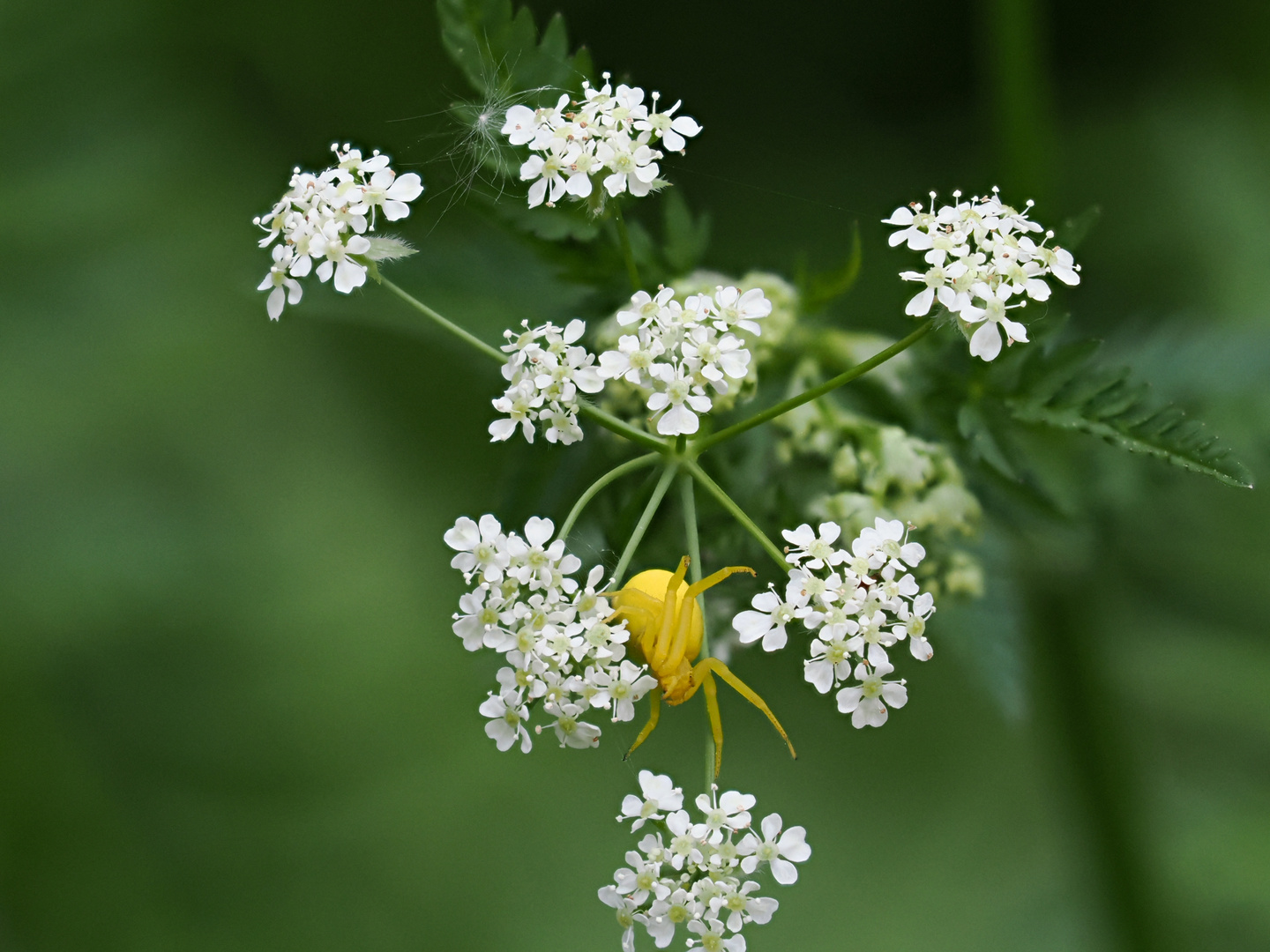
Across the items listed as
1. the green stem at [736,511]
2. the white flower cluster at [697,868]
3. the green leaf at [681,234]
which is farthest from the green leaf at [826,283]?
the white flower cluster at [697,868]

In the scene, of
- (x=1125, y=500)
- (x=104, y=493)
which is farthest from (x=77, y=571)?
(x=1125, y=500)

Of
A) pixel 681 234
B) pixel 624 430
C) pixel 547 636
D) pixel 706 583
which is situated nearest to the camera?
pixel 547 636

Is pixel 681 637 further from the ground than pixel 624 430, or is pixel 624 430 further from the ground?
pixel 624 430

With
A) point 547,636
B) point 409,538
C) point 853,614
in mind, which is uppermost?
point 409,538

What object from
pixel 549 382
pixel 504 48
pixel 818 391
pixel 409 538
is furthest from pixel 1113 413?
pixel 409 538

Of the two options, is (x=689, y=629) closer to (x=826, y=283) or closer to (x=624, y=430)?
(x=624, y=430)
